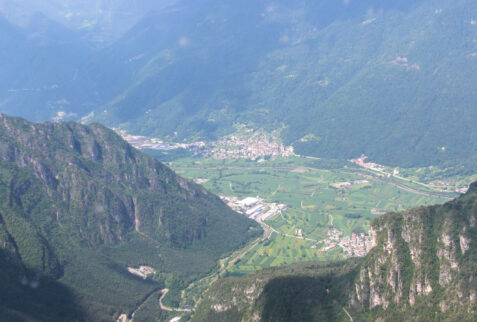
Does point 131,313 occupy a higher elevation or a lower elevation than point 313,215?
lower

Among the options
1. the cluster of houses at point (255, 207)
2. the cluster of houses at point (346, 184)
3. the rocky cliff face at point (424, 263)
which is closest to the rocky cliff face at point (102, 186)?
the cluster of houses at point (255, 207)

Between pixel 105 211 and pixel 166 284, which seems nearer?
pixel 166 284

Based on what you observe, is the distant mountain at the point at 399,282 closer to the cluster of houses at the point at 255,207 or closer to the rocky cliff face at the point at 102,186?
the rocky cliff face at the point at 102,186

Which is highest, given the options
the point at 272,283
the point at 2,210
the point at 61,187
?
the point at 61,187

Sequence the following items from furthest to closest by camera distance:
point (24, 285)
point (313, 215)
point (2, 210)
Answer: point (313, 215), point (2, 210), point (24, 285)

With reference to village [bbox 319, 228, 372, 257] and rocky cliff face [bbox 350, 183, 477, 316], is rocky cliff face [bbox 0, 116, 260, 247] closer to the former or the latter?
village [bbox 319, 228, 372, 257]

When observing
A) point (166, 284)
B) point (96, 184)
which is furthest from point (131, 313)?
point (96, 184)

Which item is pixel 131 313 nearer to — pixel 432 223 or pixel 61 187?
pixel 61 187
